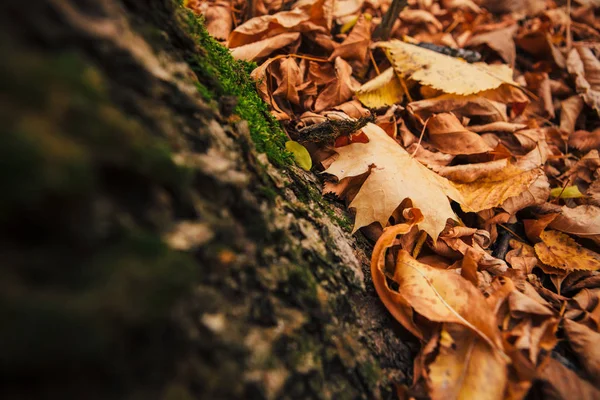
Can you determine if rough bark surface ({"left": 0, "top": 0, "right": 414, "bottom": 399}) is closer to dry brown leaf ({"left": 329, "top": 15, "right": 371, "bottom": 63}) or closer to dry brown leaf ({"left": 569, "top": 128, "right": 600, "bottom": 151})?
dry brown leaf ({"left": 329, "top": 15, "right": 371, "bottom": 63})

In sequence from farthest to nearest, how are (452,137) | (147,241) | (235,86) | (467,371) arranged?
1. (452,137)
2. (235,86)
3. (467,371)
4. (147,241)

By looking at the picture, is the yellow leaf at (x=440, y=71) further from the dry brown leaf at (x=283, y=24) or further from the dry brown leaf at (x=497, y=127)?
the dry brown leaf at (x=283, y=24)

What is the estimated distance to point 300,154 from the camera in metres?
1.53

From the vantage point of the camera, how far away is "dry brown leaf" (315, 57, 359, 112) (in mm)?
1927

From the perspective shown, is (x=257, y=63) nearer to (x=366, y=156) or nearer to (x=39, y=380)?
(x=366, y=156)

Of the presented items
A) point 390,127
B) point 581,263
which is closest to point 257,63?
point 390,127

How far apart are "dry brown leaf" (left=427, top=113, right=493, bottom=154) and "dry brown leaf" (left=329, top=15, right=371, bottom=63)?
63 centimetres

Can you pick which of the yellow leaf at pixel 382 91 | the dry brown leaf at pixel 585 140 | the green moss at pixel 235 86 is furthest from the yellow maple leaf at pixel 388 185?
the dry brown leaf at pixel 585 140

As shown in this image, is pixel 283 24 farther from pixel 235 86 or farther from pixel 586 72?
pixel 586 72

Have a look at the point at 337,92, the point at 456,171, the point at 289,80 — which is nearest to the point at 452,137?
the point at 456,171

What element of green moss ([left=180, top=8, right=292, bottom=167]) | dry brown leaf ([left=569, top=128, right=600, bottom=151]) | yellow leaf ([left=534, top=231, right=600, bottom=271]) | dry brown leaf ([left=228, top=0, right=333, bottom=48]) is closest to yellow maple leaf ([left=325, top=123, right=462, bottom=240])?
green moss ([left=180, top=8, right=292, bottom=167])

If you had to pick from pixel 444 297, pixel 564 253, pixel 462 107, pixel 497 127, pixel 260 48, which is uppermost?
pixel 260 48

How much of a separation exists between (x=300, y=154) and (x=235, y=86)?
0.38 metres

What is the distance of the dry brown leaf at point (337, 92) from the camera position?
1.93m
